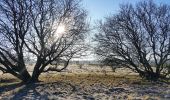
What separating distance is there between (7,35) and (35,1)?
11.1 feet

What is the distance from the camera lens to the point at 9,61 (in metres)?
27.3

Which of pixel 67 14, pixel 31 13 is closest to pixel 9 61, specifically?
pixel 31 13

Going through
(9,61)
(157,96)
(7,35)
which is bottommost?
(157,96)

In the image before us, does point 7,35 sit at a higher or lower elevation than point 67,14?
lower

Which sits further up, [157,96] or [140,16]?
[140,16]

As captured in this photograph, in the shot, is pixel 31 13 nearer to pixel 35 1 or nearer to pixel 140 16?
pixel 35 1

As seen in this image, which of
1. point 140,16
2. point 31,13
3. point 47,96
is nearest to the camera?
point 47,96

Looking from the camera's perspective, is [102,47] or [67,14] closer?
[67,14]

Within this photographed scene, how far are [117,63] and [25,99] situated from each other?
17273 millimetres

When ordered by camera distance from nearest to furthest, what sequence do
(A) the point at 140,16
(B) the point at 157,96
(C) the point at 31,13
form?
(B) the point at 157,96 → (C) the point at 31,13 → (A) the point at 140,16

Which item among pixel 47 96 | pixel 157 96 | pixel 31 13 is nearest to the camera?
pixel 157 96

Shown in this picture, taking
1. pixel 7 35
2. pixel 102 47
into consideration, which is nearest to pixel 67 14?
pixel 7 35

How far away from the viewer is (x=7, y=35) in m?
26.5

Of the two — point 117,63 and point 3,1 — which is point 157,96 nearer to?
point 3,1
